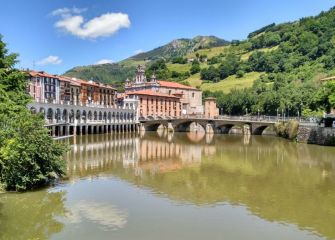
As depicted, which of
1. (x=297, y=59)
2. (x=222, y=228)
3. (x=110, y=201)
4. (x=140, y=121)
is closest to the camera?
(x=222, y=228)

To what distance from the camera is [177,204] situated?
30953mm

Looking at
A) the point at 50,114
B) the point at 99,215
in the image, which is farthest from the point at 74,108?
the point at 99,215

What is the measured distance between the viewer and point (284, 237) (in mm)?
23766

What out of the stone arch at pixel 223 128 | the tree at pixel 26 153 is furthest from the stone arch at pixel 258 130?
the tree at pixel 26 153

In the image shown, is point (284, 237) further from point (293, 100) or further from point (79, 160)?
point (293, 100)

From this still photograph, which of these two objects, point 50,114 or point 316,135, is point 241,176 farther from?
point 50,114

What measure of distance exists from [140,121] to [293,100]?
46.3 metres

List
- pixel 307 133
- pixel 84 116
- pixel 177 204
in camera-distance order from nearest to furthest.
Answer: pixel 177 204 → pixel 307 133 → pixel 84 116

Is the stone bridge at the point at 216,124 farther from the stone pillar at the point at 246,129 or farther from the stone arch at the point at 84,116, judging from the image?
the stone arch at the point at 84,116

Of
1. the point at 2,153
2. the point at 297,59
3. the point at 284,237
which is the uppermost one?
the point at 297,59

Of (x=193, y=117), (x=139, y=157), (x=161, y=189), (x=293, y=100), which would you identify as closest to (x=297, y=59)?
(x=293, y=100)

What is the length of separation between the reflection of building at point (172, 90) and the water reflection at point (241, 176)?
94517mm

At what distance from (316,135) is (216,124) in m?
43.0

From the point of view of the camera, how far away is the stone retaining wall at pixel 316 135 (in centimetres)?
7506
